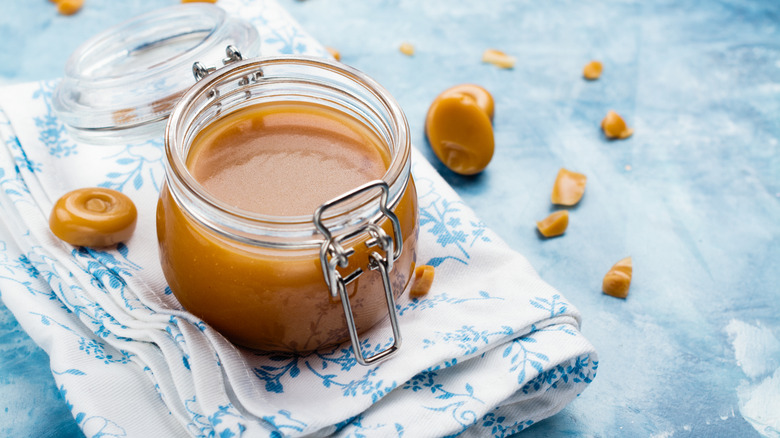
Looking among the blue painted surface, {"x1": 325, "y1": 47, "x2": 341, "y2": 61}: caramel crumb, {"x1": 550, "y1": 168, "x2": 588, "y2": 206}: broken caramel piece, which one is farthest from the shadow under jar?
{"x1": 325, "y1": 47, "x2": 341, "y2": 61}: caramel crumb

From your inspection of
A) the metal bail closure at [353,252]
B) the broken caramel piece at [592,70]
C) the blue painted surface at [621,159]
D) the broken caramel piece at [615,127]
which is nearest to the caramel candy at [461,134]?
the blue painted surface at [621,159]

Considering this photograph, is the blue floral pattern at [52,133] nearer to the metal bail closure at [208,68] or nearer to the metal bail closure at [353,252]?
the metal bail closure at [208,68]

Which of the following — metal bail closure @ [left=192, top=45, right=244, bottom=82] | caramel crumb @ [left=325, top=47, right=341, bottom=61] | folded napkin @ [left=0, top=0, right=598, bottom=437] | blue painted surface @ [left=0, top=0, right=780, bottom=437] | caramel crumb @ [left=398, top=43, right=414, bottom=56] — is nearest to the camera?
folded napkin @ [left=0, top=0, right=598, bottom=437]

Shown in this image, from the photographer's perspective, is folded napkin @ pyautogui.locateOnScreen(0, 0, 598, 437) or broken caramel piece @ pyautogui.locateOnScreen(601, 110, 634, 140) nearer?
folded napkin @ pyautogui.locateOnScreen(0, 0, 598, 437)

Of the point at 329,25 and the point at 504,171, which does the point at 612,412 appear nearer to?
the point at 504,171

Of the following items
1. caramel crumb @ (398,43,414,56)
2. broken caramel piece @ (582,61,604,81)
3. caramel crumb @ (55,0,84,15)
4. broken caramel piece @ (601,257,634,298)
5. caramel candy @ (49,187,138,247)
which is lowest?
broken caramel piece @ (601,257,634,298)

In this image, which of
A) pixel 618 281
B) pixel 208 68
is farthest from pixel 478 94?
pixel 208 68

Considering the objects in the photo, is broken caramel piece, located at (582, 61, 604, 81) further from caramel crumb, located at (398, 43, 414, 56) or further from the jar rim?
the jar rim
